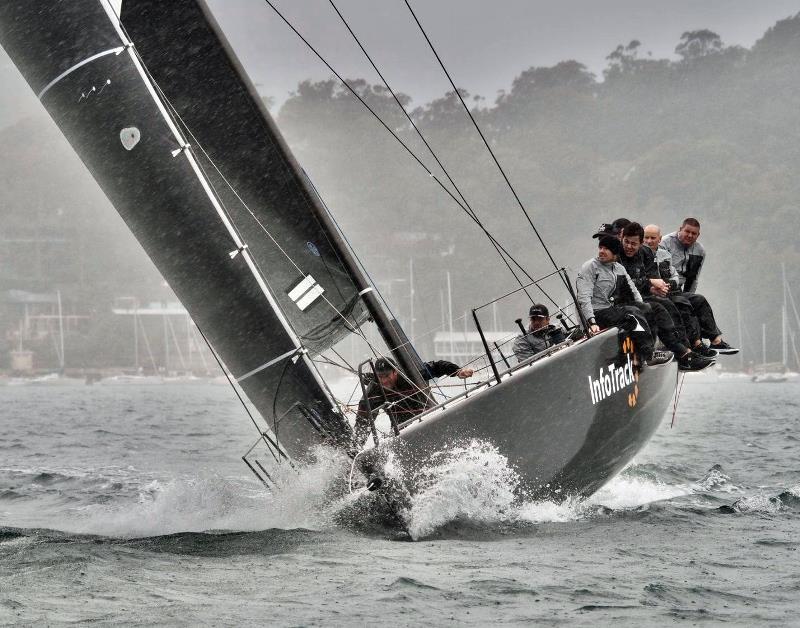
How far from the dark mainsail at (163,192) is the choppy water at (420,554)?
541 mm

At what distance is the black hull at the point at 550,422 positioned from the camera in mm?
5984

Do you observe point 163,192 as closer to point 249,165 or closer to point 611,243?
point 249,165

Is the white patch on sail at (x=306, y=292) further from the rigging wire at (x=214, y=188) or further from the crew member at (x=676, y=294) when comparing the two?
the crew member at (x=676, y=294)

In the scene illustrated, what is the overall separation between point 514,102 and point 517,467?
108 metres

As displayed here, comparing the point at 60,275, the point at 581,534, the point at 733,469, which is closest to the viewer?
the point at 581,534

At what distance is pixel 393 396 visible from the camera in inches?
263

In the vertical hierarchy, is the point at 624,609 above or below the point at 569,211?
below

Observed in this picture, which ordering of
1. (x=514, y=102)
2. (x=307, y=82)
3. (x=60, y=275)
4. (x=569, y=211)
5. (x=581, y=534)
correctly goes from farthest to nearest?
(x=514, y=102)
(x=307, y=82)
(x=569, y=211)
(x=60, y=275)
(x=581, y=534)

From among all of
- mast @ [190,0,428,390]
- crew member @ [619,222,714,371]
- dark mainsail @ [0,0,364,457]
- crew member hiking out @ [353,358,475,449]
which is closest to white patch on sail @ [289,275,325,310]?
mast @ [190,0,428,390]

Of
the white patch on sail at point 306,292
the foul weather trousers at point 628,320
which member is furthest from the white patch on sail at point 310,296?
the foul weather trousers at point 628,320

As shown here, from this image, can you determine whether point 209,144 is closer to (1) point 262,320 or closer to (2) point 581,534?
(1) point 262,320

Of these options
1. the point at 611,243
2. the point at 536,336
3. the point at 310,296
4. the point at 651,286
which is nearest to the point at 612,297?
the point at 611,243

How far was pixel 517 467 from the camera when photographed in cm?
626

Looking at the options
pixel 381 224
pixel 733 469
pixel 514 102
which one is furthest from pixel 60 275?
pixel 733 469
